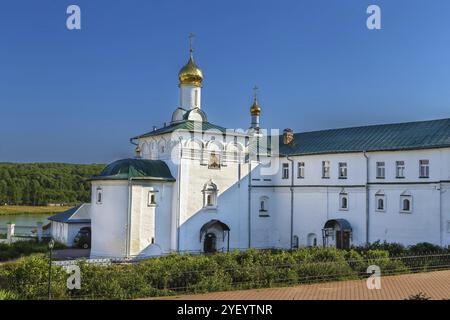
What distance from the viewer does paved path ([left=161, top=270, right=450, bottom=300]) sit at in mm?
11547

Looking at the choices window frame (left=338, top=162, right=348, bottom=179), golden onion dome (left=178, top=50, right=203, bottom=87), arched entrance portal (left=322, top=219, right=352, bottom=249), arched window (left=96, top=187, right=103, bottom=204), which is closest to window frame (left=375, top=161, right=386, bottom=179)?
window frame (left=338, top=162, right=348, bottom=179)

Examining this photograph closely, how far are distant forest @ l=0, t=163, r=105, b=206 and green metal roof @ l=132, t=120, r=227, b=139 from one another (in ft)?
178

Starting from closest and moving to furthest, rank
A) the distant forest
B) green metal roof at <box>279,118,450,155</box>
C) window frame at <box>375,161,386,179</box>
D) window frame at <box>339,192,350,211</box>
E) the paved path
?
the paved path < green metal roof at <box>279,118,450,155</box> < window frame at <box>375,161,386,179</box> < window frame at <box>339,192,350,211</box> < the distant forest

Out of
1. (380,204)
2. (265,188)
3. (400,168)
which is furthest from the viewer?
(265,188)

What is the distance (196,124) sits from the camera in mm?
26641

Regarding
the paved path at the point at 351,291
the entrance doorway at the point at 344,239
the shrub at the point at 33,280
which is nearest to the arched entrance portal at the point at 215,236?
the entrance doorway at the point at 344,239

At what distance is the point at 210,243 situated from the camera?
2667cm

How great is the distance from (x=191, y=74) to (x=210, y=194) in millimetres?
6452

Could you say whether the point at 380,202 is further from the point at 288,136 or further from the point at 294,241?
the point at 288,136

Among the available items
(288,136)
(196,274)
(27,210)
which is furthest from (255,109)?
(27,210)

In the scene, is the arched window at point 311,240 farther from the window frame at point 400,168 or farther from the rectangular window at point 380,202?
the window frame at point 400,168

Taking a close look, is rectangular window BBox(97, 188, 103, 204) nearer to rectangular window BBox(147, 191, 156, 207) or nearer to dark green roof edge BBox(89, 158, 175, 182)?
dark green roof edge BBox(89, 158, 175, 182)
